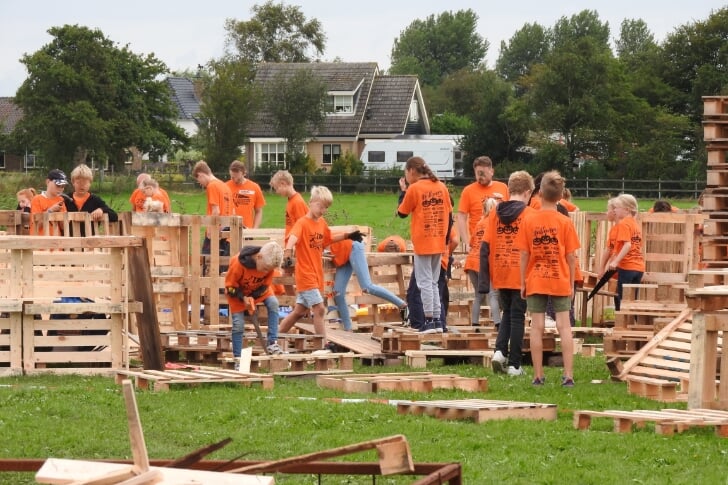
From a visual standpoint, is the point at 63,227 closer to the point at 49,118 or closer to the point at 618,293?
the point at 618,293

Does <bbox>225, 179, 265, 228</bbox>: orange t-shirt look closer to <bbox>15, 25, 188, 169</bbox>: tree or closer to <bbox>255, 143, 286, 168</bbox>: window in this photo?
<bbox>15, 25, 188, 169</bbox>: tree

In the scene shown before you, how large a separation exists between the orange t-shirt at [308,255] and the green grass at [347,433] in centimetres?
282

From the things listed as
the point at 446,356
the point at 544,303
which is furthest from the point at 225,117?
the point at 544,303

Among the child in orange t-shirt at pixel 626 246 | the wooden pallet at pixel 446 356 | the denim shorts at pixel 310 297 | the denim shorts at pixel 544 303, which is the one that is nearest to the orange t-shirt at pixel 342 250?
the denim shorts at pixel 310 297

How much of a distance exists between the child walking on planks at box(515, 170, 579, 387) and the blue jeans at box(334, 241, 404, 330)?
4.39 meters

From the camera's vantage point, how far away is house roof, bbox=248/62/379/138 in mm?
87031

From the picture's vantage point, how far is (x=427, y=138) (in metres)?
83.8

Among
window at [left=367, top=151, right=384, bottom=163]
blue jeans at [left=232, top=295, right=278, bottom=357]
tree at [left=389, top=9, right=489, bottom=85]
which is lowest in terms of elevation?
blue jeans at [left=232, top=295, right=278, bottom=357]

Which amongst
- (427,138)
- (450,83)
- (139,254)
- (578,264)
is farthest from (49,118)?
(139,254)

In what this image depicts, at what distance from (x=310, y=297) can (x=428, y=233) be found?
1560 millimetres

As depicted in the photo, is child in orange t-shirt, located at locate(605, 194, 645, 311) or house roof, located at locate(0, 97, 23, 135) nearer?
child in orange t-shirt, located at locate(605, 194, 645, 311)

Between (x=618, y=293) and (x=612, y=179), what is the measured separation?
5059cm

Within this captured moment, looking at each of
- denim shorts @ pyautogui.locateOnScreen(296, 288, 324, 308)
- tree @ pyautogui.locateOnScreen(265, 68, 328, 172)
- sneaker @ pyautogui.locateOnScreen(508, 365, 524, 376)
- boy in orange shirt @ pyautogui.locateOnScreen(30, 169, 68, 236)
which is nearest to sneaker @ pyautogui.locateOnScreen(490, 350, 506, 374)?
sneaker @ pyautogui.locateOnScreen(508, 365, 524, 376)

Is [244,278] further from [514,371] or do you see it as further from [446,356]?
[514,371]
